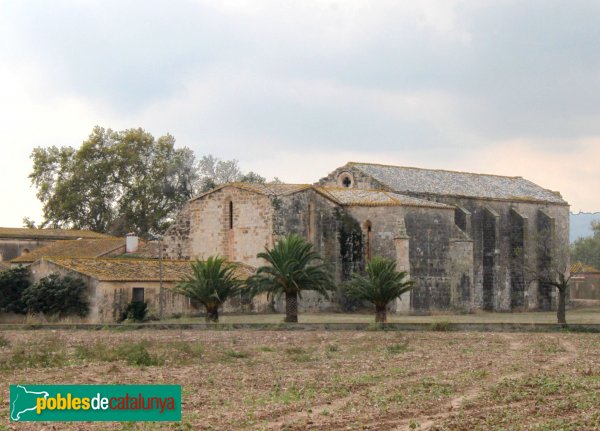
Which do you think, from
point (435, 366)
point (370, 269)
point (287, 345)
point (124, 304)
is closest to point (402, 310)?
point (370, 269)

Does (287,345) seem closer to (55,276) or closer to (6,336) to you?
(6,336)

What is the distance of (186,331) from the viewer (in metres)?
35.7

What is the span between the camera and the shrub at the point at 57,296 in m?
43.5

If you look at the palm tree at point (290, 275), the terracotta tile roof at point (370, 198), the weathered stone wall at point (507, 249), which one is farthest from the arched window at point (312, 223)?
the palm tree at point (290, 275)

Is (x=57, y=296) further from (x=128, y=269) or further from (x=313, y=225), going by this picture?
(x=313, y=225)

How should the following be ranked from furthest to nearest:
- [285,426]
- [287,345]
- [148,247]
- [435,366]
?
1. [148,247]
2. [287,345]
3. [435,366]
4. [285,426]

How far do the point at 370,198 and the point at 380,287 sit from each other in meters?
12.6

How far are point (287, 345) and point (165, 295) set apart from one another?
16.6m

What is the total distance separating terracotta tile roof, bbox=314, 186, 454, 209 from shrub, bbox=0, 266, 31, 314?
14322 mm

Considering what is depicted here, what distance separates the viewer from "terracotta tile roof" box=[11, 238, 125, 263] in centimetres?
5853

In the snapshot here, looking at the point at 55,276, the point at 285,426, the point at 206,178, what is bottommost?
the point at 285,426

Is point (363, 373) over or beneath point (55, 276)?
beneath

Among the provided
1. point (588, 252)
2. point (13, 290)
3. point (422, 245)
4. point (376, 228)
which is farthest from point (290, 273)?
point (588, 252)

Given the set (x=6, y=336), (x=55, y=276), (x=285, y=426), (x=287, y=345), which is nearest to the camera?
(x=285, y=426)
